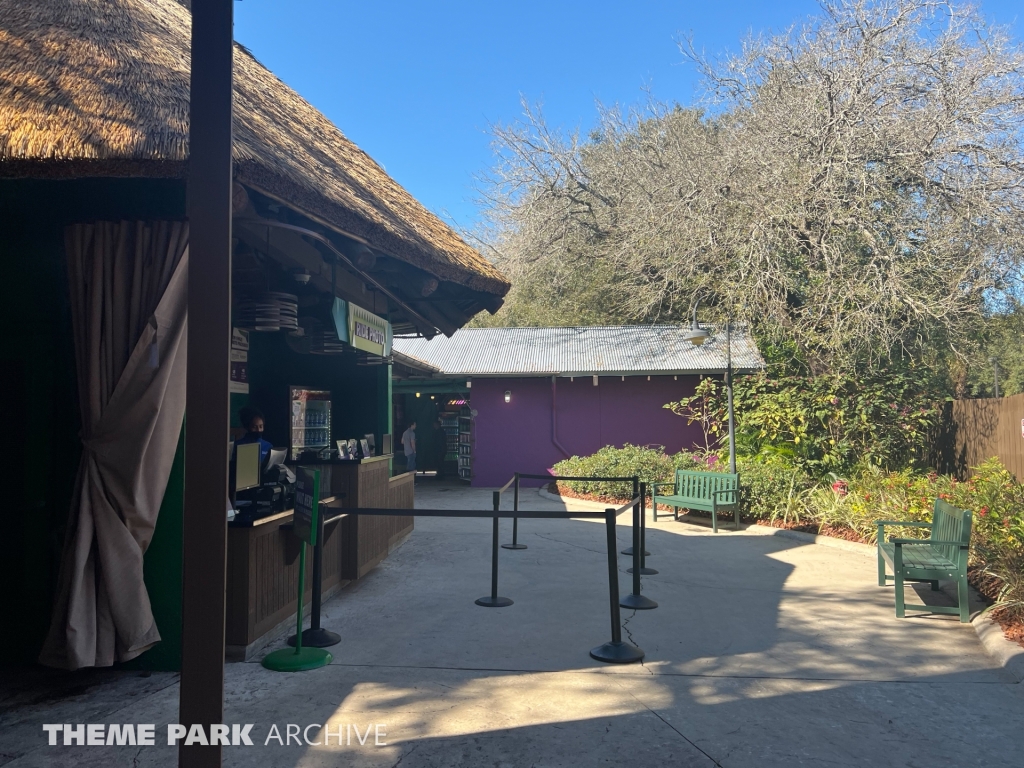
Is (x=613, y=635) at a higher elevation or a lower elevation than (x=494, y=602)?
higher

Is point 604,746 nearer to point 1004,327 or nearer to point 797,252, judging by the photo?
point 797,252

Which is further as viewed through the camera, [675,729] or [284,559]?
[284,559]

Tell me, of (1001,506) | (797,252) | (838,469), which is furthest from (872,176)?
(1001,506)

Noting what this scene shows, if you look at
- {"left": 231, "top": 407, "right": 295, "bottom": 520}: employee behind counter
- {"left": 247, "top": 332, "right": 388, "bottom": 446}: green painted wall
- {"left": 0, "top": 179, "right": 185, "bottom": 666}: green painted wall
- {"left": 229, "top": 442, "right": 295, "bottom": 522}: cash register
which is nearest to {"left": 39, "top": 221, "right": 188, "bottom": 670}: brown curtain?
{"left": 0, "top": 179, "right": 185, "bottom": 666}: green painted wall

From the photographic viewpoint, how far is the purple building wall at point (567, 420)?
17.8 metres

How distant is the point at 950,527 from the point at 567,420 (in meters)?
11.6

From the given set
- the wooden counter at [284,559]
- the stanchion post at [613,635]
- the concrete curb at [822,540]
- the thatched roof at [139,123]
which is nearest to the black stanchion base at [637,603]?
the stanchion post at [613,635]

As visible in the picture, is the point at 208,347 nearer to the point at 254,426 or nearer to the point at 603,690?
the point at 603,690

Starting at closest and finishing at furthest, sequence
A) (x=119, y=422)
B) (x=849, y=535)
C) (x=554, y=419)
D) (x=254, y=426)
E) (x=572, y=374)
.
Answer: (x=119, y=422) < (x=254, y=426) < (x=849, y=535) < (x=572, y=374) < (x=554, y=419)

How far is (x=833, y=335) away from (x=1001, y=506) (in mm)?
5191

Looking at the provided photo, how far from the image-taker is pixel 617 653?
5090 mm

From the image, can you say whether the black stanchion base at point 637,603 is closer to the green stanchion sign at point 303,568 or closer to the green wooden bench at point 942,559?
the green wooden bench at point 942,559

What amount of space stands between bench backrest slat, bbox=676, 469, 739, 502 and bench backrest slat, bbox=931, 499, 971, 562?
14.4ft

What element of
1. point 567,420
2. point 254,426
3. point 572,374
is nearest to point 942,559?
point 254,426
